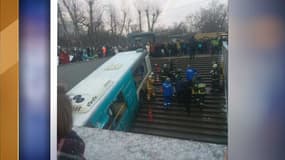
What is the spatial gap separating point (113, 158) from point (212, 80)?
0.71 meters

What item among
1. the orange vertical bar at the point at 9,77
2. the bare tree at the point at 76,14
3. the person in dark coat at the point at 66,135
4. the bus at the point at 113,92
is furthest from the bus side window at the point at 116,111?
the orange vertical bar at the point at 9,77

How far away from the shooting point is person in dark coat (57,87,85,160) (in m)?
1.82

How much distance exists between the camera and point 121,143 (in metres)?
1.70

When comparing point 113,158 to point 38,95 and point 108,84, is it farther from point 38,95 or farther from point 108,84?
point 38,95

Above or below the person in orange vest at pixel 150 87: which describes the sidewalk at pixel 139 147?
below

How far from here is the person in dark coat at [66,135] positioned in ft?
5.98

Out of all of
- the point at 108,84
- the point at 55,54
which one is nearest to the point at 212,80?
the point at 108,84

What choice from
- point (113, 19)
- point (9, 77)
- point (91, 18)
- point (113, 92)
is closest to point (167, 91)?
point (113, 92)

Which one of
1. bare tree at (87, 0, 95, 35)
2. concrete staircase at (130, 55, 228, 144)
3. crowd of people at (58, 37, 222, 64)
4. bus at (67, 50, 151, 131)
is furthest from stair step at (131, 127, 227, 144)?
bare tree at (87, 0, 95, 35)

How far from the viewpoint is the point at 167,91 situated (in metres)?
1.65

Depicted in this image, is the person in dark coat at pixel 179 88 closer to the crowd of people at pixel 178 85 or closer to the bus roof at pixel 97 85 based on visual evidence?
the crowd of people at pixel 178 85

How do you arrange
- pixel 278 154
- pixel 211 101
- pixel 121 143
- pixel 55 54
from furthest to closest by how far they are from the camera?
1. pixel 55 54
2. pixel 121 143
3. pixel 211 101
4. pixel 278 154

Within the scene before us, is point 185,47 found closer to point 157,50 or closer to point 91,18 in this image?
point 157,50

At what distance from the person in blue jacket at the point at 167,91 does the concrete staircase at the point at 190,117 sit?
0.08 ft
